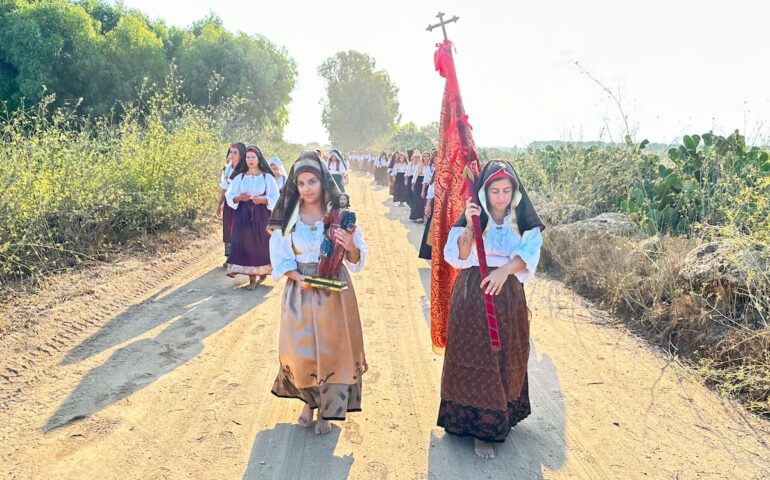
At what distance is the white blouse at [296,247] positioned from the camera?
348 centimetres

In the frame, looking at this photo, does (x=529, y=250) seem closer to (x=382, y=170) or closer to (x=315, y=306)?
(x=315, y=306)

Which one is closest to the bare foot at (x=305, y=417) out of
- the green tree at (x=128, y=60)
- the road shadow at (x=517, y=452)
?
the road shadow at (x=517, y=452)

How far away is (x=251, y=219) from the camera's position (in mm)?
7023

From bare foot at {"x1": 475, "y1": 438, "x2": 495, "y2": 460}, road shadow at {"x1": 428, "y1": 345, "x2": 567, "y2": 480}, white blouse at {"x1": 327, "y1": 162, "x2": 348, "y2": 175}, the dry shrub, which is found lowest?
road shadow at {"x1": 428, "y1": 345, "x2": 567, "y2": 480}

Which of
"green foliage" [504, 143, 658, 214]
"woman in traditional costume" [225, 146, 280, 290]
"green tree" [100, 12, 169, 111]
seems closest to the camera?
"woman in traditional costume" [225, 146, 280, 290]

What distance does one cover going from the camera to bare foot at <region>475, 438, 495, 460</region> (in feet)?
10.8

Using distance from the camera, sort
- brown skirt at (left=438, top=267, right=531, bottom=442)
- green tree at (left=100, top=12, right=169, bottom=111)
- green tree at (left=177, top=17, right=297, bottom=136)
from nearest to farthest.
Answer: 1. brown skirt at (left=438, top=267, right=531, bottom=442)
2. green tree at (left=100, top=12, right=169, bottom=111)
3. green tree at (left=177, top=17, right=297, bottom=136)

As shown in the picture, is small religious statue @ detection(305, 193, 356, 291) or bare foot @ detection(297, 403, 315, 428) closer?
small religious statue @ detection(305, 193, 356, 291)

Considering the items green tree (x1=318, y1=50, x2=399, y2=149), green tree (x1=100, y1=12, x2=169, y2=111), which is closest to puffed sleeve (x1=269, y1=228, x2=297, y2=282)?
green tree (x1=100, y1=12, x2=169, y2=111)

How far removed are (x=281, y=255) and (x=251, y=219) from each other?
3.72 m

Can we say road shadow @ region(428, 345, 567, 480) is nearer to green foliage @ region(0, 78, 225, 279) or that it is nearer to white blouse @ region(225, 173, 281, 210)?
white blouse @ region(225, 173, 281, 210)

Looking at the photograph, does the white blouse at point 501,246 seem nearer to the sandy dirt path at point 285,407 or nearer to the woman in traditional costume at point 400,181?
the sandy dirt path at point 285,407

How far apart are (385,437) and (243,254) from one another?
13.4ft

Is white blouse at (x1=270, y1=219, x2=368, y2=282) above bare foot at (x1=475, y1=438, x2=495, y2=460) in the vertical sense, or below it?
above
